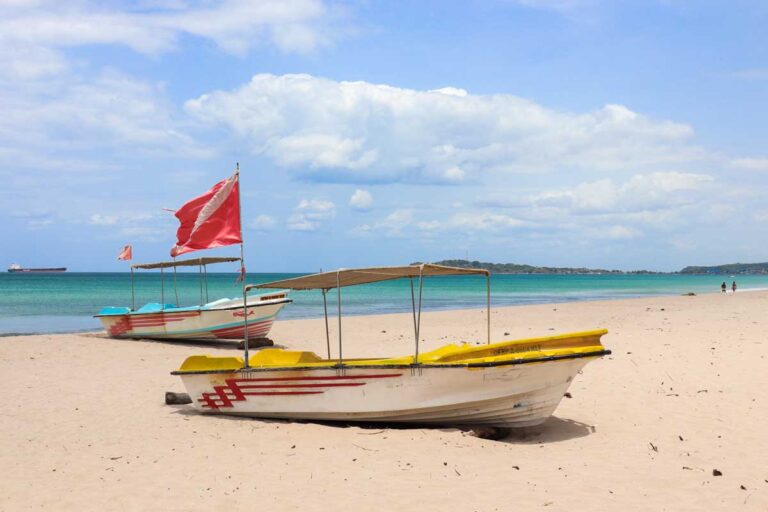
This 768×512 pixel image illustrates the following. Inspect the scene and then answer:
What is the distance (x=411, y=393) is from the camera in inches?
337

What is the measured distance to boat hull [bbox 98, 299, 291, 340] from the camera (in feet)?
60.4

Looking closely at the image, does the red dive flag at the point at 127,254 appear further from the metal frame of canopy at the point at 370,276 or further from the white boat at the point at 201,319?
the metal frame of canopy at the point at 370,276

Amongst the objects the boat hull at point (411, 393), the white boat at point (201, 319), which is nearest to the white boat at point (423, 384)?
the boat hull at point (411, 393)

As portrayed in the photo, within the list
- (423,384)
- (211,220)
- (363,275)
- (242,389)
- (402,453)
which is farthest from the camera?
(211,220)

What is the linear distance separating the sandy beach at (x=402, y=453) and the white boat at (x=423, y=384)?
0.25 m

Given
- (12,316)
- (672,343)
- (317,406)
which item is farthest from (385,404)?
(12,316)

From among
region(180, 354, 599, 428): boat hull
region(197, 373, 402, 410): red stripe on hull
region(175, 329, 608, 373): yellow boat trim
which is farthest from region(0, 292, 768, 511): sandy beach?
region(175, 329, 608, 373): yellow boat trim

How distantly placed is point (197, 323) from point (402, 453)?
12.6m

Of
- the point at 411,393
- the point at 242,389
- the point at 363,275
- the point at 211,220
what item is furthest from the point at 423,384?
the point at 211,220

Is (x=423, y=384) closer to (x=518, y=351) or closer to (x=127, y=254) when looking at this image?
(x=518, y=351)

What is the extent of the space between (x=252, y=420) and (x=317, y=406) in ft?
3.56

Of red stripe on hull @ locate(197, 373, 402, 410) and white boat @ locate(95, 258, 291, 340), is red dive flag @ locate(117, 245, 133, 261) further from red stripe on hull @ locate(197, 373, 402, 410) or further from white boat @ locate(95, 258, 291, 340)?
red stripe on hull @ locate(197, 373, 402, 410)

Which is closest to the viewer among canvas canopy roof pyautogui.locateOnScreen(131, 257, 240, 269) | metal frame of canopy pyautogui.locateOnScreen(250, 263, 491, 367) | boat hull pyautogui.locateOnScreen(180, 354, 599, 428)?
boat hull pyautogui.locateOnScreen(180, 354, 599, 428)

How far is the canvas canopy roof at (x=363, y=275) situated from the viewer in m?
8.89
